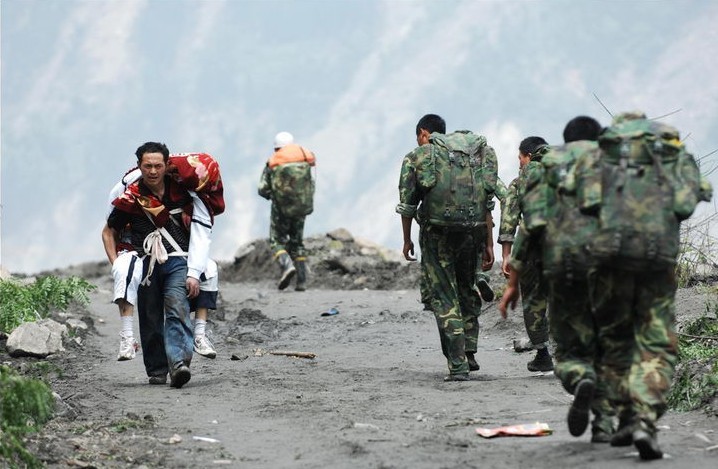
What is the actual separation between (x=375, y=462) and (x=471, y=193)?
393 centimetres

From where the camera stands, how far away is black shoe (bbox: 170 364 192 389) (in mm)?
11188

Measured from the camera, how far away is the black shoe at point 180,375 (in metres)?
11.2

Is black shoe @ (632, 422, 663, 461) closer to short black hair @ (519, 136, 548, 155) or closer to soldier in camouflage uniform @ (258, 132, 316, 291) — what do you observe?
short black hair @ (519, 136, 548, 155)

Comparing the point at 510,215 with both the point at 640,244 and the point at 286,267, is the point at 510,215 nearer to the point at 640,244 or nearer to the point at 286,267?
the point at 640,244

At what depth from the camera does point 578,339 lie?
7605mm

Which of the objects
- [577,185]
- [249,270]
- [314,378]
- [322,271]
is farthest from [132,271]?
[249,270]

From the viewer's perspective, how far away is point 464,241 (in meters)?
11.4

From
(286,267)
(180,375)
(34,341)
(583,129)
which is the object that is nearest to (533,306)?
(180,375)

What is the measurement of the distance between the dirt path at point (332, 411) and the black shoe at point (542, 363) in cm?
20

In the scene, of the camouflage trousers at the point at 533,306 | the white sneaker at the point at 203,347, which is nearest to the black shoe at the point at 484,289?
the camouflage trousers at the point at 533,306

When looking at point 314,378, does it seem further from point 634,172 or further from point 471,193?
point 634,172

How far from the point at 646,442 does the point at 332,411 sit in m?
3.42

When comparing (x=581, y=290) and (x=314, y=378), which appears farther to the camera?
(x=314, y=378)

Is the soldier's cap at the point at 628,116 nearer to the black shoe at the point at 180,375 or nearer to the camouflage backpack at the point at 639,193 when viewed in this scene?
the camouflage backpack at the point at 639,193
